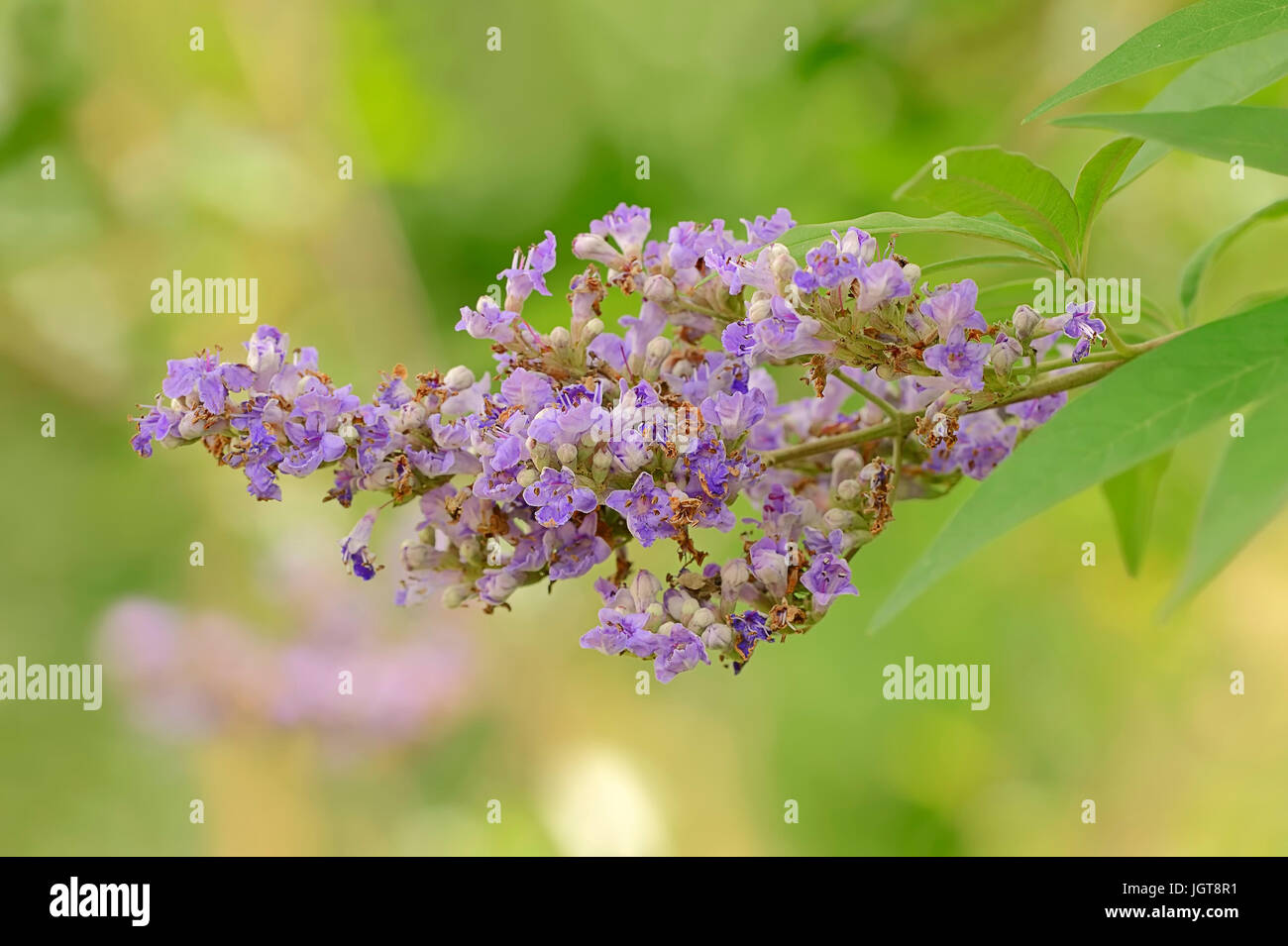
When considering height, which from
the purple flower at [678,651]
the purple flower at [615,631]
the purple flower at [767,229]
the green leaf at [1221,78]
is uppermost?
the green leaf at [1221,78]

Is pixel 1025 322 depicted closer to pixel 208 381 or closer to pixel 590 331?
pixel 590 331

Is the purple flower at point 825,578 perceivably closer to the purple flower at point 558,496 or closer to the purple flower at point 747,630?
the purple flower at point 747,630

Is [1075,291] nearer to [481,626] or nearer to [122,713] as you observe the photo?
[481,626]

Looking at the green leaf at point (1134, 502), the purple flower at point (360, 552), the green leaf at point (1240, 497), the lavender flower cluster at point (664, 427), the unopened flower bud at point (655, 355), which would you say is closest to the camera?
the green leaf at point (1240, 497)

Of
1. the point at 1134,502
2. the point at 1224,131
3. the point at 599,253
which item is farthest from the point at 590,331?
the point at 1134,502

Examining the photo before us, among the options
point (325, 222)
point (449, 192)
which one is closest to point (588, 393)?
point (449, 192)

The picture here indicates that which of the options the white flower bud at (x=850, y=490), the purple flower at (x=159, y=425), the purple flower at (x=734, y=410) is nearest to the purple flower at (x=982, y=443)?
the white flower bud at (x=850, y=490)

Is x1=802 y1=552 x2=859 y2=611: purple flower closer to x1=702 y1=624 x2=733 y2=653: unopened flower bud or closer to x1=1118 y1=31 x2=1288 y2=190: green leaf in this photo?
x1=702 y1=624 x2=733 y2=653: unopened flower bud
